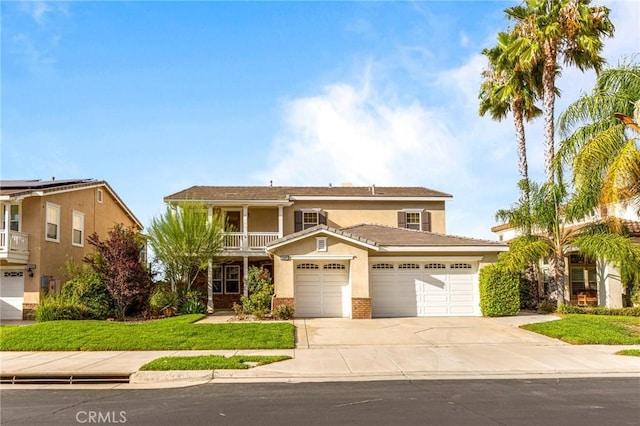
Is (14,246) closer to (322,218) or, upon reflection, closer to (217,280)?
(217,280)

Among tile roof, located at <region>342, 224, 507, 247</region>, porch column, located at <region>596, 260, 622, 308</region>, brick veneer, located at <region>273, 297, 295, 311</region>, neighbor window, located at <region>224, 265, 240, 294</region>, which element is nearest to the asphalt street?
brick veneer, located at <region>273, 297, 295, 311</region>

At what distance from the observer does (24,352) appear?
46.7 ft

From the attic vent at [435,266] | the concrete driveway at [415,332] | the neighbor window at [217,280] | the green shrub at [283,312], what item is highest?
the attic vent at [435,266]

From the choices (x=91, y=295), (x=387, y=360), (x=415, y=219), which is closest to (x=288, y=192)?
(x=415, y=219)

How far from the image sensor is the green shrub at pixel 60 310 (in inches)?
762

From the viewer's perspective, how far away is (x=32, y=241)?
74.6 ft

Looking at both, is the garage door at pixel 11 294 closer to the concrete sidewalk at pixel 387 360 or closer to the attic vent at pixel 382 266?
the concrete sidewalk at pixel 387 360

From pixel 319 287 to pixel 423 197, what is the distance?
10.1 m

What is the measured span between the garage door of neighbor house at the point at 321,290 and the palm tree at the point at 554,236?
6.44 metres

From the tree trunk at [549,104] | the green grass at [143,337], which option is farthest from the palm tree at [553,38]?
the green grass at [143,337]

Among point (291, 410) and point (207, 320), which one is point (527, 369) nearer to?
point (291, 410)

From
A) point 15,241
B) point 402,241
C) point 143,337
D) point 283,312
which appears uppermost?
point 15,241

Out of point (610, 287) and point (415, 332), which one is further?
point (610, 287)

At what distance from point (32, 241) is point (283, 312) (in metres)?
11.4
